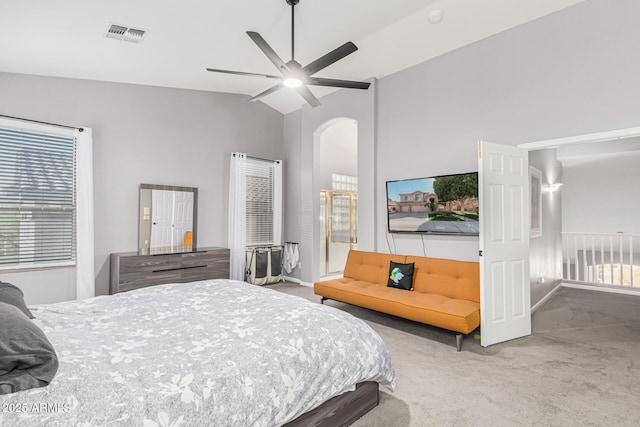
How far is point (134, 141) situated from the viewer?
4.75 m

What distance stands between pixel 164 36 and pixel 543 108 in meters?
4.06

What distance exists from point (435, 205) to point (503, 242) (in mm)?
1023

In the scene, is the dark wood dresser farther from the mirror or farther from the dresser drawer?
the mirror

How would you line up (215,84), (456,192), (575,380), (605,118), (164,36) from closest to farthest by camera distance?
(575,380) → (605,118) → (164,36) → (456,192) → (215,84)

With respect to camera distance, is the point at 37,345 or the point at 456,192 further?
the point at 456,192

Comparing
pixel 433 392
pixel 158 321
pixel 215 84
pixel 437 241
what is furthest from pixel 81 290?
pixel 437 241

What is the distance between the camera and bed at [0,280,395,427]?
1167mm

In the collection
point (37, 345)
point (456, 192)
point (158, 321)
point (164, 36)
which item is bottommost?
point (158, 321)

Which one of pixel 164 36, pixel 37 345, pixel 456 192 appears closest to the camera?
pixel 37 345

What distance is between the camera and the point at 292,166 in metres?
6.38

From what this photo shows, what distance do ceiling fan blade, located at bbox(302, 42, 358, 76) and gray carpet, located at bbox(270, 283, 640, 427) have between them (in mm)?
2703

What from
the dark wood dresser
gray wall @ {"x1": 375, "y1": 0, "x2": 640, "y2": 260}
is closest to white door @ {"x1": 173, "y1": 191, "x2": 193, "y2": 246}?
the dark wood dresser

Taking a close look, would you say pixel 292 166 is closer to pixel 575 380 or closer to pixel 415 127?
pixel 415 127

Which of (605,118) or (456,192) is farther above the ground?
(605,118)
